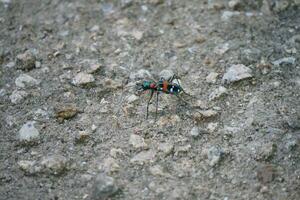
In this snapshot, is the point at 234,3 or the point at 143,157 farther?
the point at 234,3

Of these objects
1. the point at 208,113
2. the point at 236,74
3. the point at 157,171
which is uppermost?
the point at 236,74

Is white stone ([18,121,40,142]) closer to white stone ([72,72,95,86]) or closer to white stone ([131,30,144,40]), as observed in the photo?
white stone ([72,72,95,86])

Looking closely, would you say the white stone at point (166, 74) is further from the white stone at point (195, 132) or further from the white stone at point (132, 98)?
the white stone at point (195, 132)

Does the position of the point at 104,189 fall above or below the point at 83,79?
below

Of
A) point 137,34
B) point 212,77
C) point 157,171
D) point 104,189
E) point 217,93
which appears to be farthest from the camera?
point 137,34

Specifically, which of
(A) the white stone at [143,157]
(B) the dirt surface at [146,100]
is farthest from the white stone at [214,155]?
(A) the white stone at [143,157]

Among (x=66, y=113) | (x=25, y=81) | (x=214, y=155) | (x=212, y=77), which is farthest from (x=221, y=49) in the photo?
(x=25, y=81)

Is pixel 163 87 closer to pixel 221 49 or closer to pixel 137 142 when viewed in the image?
pixel 137 142

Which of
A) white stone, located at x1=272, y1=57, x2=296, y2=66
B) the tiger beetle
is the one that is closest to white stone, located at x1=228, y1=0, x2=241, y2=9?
white stone, located at x1=272, y1=57, x2=296, y2=66
